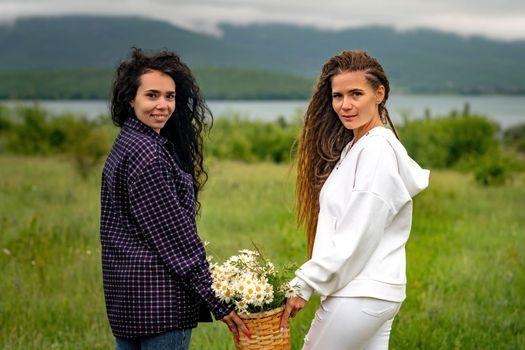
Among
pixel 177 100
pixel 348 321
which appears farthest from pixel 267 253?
pixel 348 321

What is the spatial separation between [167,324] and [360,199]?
3.25 ft

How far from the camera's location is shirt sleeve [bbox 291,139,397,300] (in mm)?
3334

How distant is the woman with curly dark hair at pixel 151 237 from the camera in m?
3.31

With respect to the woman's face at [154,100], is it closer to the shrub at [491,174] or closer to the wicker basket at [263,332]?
the wicker basket at [263,332]

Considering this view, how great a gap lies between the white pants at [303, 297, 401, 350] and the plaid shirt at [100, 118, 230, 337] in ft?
1.49

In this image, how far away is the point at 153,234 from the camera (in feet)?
10.9

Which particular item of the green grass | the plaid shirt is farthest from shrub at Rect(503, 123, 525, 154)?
the plaid shirt

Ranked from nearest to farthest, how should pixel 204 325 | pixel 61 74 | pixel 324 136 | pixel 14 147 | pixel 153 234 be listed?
pixel 153 234 < pixel 324 136 < pixel 204 325 < pixel 14 147 < pixel 61 74

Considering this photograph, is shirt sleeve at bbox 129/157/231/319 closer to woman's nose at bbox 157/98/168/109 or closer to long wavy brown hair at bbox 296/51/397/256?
woman's nose at bbox 157/98/168/109

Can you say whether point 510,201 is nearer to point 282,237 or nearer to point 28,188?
point 282,237

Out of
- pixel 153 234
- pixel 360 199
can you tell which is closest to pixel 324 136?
pixel 360 199

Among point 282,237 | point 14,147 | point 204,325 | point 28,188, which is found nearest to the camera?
point 204,325

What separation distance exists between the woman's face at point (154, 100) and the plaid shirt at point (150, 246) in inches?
4.5

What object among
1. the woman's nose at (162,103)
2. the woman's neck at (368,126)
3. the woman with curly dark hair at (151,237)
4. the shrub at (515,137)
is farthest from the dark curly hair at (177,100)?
the shrub at (515,137)
